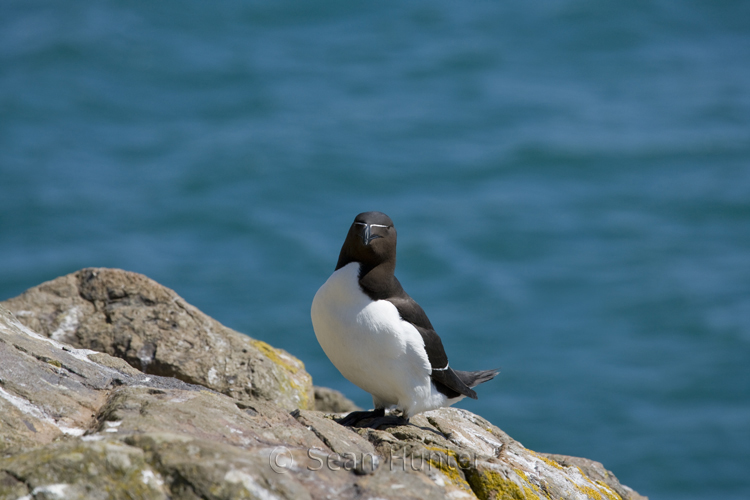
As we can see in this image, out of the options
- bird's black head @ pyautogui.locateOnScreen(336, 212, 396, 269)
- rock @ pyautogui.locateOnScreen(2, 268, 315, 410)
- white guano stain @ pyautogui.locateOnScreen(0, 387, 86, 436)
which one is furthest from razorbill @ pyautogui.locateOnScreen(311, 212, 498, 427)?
white guano stain @ pyautogui.locateOnScreen(0, 387, 86, 436)

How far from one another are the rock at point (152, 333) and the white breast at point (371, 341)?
99 cm

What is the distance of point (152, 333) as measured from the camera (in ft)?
19.4

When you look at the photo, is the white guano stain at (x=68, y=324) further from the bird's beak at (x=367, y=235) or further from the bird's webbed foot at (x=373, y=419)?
the bird's beak at (x=367, y=235)

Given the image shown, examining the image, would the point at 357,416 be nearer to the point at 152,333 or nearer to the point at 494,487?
the point at 494,487

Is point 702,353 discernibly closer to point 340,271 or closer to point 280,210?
point 280,210

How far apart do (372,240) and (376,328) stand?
59 centimetres

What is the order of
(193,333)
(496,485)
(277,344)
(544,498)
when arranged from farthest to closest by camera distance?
(277,344), (193,333), (544,498), (496,485)

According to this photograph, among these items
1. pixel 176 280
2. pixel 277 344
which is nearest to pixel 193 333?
pixel 277 344

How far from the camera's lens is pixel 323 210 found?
18.6 metres

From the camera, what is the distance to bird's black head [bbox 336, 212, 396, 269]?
5.03 meters

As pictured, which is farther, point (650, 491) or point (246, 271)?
point (246, 271)

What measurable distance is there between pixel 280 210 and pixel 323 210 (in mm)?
1144

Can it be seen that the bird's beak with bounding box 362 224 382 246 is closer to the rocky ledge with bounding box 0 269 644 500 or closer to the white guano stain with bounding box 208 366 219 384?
the rocky ledge with bounding box 0 269 644 500

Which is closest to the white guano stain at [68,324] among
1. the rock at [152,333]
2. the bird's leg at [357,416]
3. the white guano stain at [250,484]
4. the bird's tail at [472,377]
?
the rock at [152,333]
